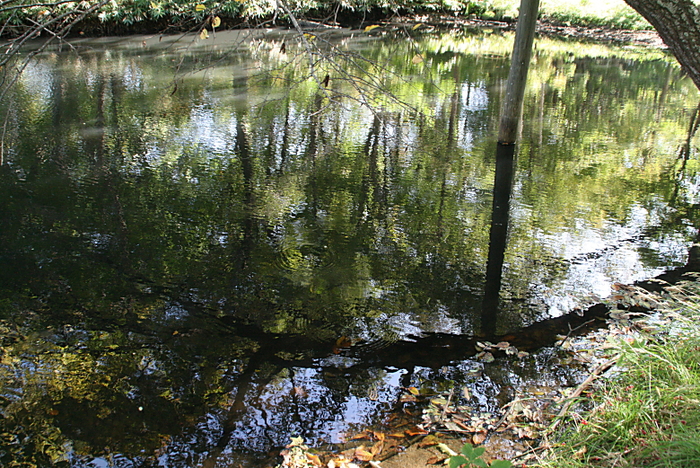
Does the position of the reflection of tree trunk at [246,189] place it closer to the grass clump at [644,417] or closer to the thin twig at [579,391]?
the thin twig at [579,391]

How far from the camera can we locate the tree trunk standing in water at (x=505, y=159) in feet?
15.2

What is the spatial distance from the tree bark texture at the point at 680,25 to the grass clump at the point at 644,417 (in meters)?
1.45

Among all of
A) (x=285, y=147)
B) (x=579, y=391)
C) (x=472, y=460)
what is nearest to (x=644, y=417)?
(x=579, y=391)

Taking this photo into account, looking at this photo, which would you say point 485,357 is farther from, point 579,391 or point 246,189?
point 246,189

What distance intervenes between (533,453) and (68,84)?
12.2m

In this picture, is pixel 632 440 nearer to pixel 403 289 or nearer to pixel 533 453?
pixel 533 453

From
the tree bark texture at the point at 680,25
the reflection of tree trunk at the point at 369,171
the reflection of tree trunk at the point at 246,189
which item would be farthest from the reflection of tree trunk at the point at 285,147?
the tree bark texture at the point at 680,25

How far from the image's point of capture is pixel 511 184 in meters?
7.00

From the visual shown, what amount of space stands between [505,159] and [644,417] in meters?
5.44

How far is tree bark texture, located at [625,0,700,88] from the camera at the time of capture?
8.70 ft

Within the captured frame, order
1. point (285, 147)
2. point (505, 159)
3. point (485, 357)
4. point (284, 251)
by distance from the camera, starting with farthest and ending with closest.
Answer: point (285, 147) < point (505, 159) < point (284, 251) < point (485, 357)

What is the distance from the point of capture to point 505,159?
7738 millimetres

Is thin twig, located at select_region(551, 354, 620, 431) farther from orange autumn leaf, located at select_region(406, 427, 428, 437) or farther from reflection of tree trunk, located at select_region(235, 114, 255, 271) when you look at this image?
reflection of tree trunk, located at select_region(235, 114, 255, 271)

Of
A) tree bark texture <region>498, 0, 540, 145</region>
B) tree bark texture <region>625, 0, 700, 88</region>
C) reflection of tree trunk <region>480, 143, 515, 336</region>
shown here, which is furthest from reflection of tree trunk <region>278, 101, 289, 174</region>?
tree bark texture <region>625, 0, 700, 88</region>
